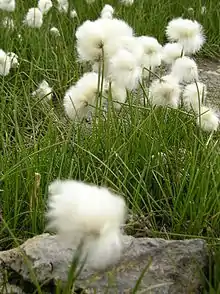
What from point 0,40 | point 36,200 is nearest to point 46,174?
point 36,200

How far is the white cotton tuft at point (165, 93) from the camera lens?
76.6 inches

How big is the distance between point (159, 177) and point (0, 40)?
1721mm

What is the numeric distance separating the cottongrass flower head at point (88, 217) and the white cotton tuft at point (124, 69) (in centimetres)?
89

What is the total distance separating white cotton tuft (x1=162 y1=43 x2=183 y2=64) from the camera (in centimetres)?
221

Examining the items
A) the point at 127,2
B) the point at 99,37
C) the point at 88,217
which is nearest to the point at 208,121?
the point at 99,37

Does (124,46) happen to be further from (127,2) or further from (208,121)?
(127,2)

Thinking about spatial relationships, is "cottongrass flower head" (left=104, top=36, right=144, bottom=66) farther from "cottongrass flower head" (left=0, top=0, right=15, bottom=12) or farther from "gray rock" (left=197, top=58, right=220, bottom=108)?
"cottongrass flower head" (left=0, top=0, right=15, bottom=12)

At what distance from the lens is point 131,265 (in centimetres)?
139

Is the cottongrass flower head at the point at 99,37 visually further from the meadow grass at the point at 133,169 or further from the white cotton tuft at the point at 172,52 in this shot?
the white cotton tuft at the point at 172,52

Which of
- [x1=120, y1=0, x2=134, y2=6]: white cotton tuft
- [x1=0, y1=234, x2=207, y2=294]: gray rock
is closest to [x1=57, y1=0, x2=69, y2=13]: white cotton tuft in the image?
[x1=120, y1=0, x2=134, y2=6]: white cotton tuft

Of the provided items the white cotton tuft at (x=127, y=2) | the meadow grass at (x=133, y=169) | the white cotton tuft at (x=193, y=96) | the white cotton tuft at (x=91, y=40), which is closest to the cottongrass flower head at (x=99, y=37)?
the white cotton tuft at (x=91, y=40)

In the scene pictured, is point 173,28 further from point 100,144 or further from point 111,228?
point 111,228

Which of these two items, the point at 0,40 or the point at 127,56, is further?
the point at 0,40

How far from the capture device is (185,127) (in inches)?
82.9
